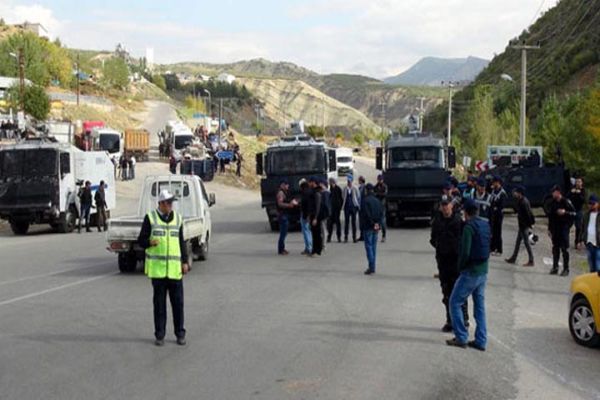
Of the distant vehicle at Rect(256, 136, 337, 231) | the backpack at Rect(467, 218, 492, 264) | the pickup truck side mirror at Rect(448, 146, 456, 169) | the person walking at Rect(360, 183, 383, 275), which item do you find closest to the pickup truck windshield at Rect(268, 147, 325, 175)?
the distant vehicle at Rect(256, 136, 337, 231)

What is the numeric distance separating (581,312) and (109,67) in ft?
491

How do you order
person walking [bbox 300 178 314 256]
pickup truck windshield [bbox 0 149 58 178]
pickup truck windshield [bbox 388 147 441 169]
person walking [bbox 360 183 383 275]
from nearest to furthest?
person walking [bbox 360 183 383 275] → person walking [bbox 300 178 314 256] → pickup truck windshield [bbox 0 149 58 178] → pickup truck windshield [bbox 388 147 441 169]

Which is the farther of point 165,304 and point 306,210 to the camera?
point 306,210

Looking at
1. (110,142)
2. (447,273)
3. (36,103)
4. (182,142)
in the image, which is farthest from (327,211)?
(36,103)

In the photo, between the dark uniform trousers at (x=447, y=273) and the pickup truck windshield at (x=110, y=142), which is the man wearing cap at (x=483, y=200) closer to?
the dark uniform trousers at (x=447, y=273)

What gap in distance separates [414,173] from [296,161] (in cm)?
389

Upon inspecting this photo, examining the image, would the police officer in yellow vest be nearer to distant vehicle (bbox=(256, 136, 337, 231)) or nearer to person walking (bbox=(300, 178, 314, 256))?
person walking (bbox=(300, 178, 314, 256))

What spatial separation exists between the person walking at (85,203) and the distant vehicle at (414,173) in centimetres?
1009

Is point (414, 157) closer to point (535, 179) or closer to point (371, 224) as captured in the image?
point (535, 179)

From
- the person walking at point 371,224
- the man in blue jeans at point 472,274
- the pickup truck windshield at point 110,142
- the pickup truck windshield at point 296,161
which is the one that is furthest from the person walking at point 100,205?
the pickup truck windshield at point 110,142

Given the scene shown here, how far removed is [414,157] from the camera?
101 feet

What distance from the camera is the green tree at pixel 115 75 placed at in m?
151

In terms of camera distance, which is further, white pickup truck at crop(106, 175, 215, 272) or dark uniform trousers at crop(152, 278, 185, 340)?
white pickup truck at crop(106, 175, 215, 272)

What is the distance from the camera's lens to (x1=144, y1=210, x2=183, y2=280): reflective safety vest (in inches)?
408
